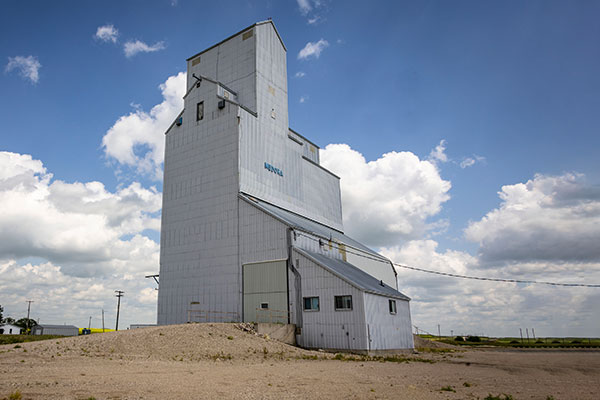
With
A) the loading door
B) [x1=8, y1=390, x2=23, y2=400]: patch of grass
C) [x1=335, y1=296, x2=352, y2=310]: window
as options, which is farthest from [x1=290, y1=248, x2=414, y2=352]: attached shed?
[x1=8, y1=390, x2=23, y2=400]: patch of grass

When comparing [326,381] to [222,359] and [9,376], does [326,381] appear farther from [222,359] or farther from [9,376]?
[9,376]

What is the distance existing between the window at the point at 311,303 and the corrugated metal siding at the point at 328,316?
280 mm

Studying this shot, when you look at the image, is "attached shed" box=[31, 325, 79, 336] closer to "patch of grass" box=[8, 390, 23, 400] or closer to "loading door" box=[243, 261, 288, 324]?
"loading door" box=[243, 261, 288, 324]

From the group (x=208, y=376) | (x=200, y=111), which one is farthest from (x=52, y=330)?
(x=208, y=376)

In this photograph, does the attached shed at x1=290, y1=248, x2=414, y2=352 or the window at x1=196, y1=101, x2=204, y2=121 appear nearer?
the attached shed at x1=290, y1=248, x2=414, y2=352

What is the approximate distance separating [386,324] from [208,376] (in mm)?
19801

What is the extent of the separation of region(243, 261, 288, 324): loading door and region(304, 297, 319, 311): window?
1.83m

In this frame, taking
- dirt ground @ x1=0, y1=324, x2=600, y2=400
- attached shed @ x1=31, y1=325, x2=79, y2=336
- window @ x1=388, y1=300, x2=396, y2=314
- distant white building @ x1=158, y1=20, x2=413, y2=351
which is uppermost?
distant white building @ x1=158, y1=20, x2=413, y2=351

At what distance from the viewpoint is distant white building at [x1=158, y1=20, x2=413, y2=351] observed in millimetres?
30406

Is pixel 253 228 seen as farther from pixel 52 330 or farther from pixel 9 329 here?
pixel 9 329

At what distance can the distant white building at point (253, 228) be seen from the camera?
30406 millimetres

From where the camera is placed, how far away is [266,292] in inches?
1302

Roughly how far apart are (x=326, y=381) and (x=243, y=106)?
31207 millimetres

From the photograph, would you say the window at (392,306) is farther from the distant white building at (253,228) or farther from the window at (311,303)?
the window at (311,303)
